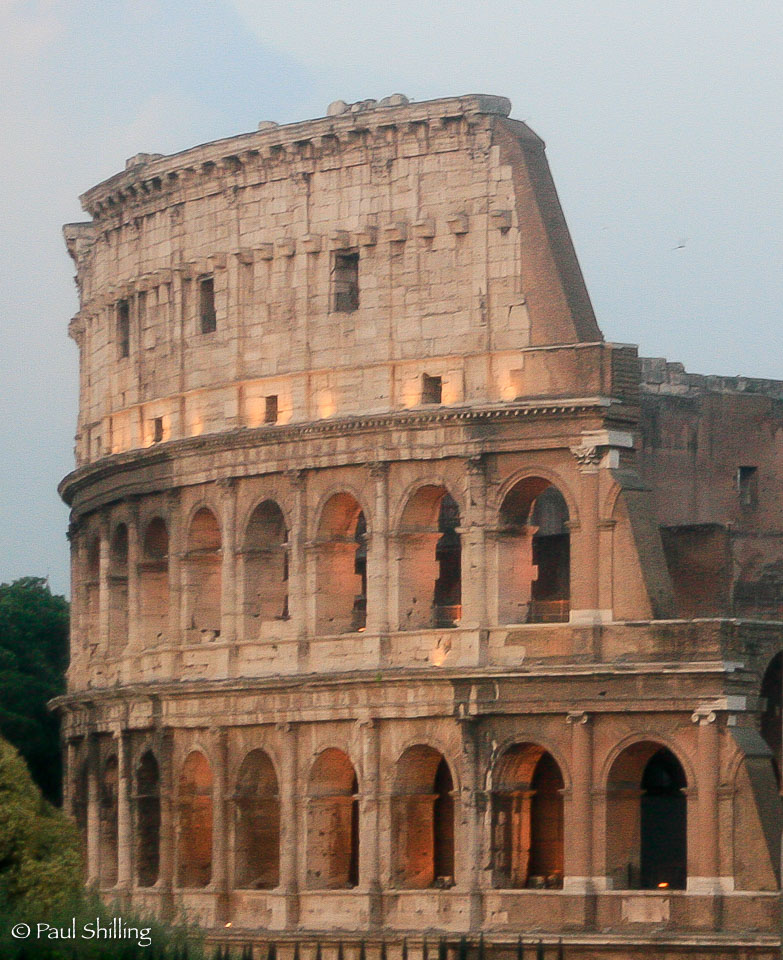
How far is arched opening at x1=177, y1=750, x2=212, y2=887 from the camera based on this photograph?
162ft

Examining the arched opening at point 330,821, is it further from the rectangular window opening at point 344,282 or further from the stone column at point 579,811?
the rectangular window opening at point 344,282

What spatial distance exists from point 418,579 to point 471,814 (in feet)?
13.3

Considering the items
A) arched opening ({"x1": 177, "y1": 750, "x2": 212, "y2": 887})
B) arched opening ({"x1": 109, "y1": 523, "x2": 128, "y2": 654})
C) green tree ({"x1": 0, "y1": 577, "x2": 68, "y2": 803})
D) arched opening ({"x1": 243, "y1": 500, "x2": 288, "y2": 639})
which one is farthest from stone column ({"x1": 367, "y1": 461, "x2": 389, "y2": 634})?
green tree ({"x1": 0, "y1": 577, "x2": 68, "y2": 803})

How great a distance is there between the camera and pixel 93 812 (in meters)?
52.3

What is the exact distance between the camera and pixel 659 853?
47.0m

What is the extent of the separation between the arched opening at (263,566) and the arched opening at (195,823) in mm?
2678

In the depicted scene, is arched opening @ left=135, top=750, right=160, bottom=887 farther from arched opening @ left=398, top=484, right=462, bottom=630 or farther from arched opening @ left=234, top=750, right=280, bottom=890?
arched opening @ left=398, top=484, right=462, bottom=630

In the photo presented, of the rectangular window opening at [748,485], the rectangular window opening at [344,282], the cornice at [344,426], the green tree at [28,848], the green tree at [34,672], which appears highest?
the rectangular window opening at [344,282]

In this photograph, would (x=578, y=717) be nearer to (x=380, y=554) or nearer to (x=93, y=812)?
(x=380, y=554)

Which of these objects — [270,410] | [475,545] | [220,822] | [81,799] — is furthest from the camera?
[81,799]

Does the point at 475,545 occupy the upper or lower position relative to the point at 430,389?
lower

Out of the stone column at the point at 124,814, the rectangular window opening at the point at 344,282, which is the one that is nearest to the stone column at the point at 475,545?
the rectangular window opening at the point at 344,282

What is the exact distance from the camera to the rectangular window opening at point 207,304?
5044 centimetres

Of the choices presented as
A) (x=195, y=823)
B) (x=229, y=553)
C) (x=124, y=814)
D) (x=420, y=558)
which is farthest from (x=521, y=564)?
(x=124, y=814)
